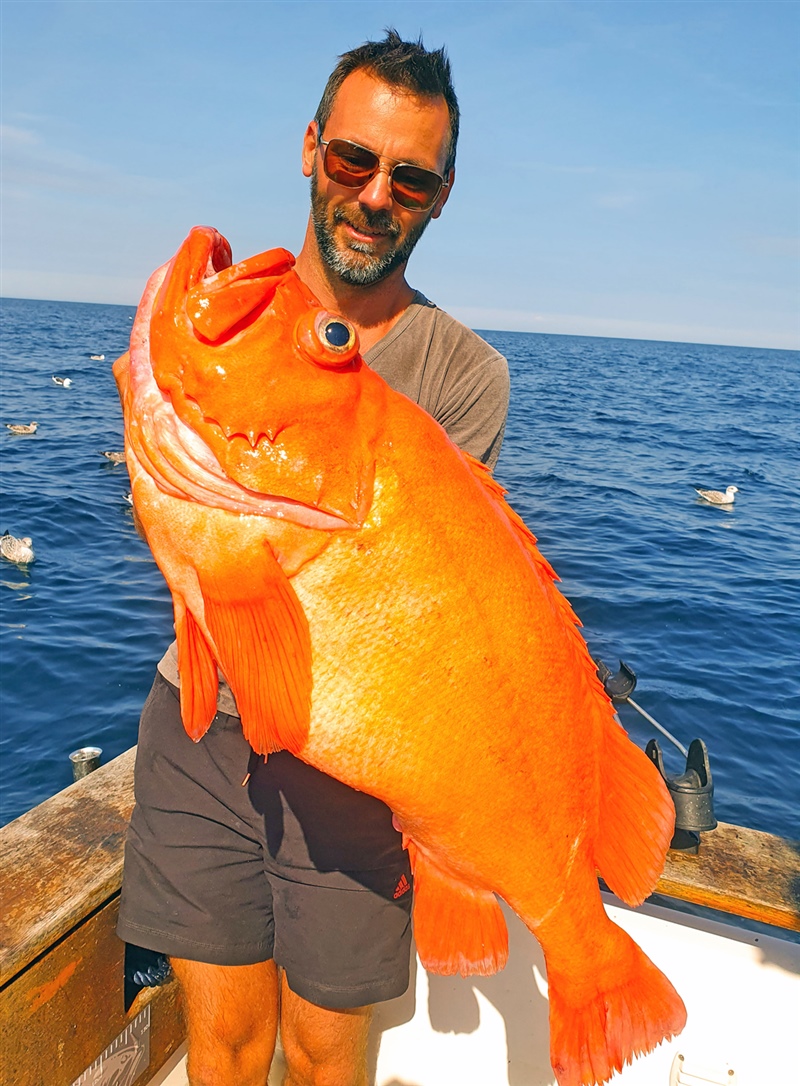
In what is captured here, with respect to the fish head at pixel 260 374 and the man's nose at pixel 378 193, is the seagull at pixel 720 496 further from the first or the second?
the fish head at pixel 260 374

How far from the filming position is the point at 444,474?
73.3 inches

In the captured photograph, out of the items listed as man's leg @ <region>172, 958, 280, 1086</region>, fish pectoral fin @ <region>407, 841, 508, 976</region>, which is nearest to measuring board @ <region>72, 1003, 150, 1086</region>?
man's leg @ <region>172, 958, 280, 1086</region>

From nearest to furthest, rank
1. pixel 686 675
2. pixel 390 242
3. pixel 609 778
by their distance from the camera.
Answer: pixel 609 778 → pixel 390 242 → pixel 686 675

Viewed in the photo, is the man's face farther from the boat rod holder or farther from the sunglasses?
the boat rod holder

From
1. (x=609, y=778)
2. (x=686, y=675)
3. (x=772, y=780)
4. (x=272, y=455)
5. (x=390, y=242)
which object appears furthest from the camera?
(x=686, y=675)

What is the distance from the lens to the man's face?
7.82ft

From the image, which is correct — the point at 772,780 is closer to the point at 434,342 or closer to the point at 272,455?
the point at 434,342

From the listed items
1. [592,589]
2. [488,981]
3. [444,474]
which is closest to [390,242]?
[444,474]

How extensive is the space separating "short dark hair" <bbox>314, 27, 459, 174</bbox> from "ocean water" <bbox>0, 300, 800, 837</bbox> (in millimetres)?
1885

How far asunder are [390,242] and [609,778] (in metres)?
1.72

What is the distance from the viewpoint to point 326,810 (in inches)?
94.9

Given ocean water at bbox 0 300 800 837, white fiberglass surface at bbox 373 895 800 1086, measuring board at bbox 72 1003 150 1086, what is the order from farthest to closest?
1. ocean water at bbox 0 300 800 837
2. white fiberglass surface at bbox 373 895 800 1086
3. measuring board at bbox 72 1003 150 1086

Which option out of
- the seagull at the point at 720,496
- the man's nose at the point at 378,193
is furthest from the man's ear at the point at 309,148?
the seagull at the point at 720,496

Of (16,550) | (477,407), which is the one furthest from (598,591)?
(477,407)
